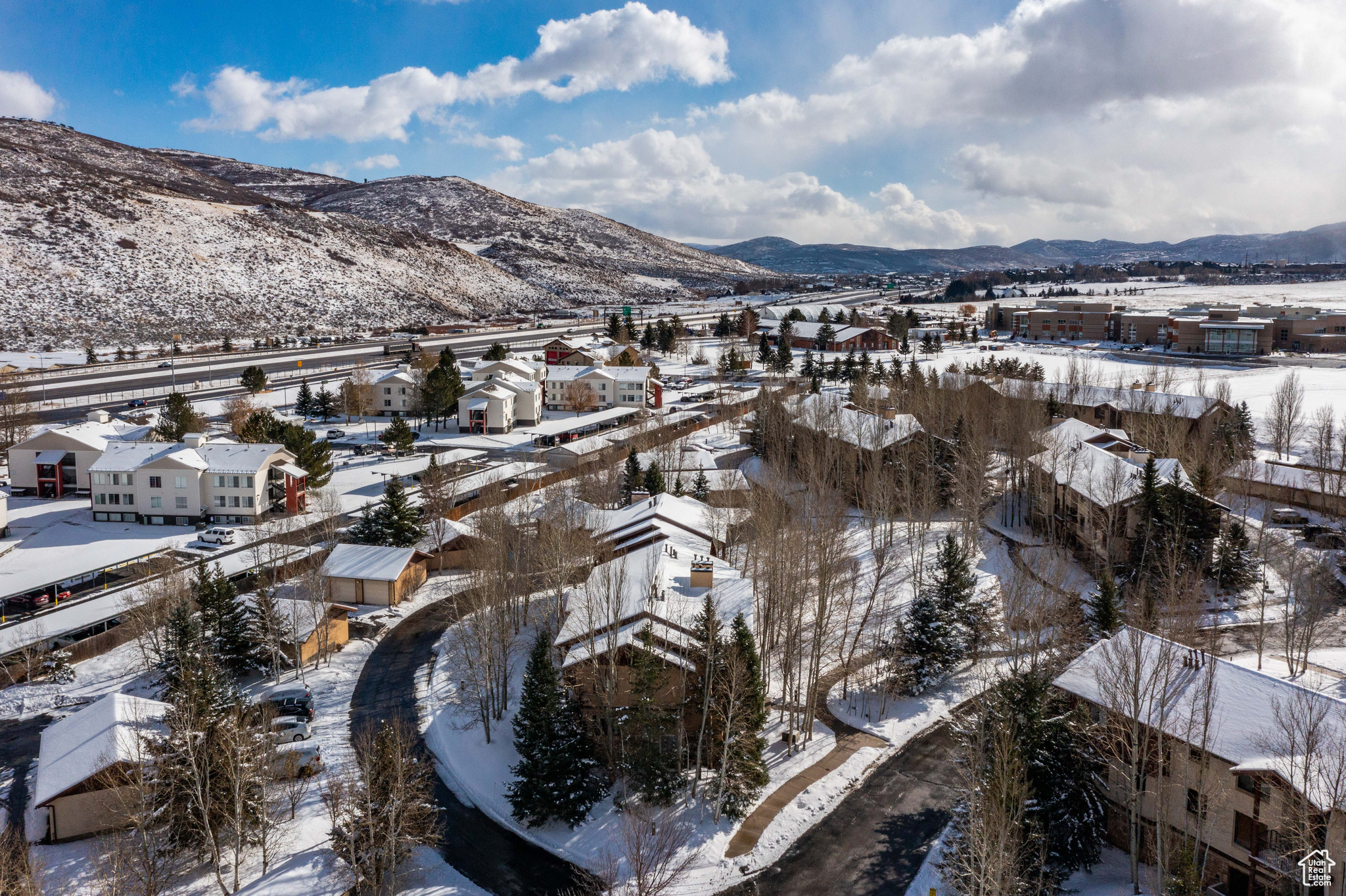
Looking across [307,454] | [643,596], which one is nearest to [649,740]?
[643,596]

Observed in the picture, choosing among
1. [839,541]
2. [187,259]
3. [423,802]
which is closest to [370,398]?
[839,541]

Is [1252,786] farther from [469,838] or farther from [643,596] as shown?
[469,838]

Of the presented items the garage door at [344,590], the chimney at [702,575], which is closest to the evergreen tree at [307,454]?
the garage door at [344,590]

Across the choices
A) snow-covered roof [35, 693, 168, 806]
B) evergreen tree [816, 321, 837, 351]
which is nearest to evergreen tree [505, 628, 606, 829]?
snow-covered roof [35, 693, 168, 806]

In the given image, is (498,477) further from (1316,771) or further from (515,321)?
(515,321)

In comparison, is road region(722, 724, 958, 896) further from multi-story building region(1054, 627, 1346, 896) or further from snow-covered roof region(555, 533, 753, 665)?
snow-covered roof region(555, 533, 753, 665)

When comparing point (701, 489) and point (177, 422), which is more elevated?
point (177, 422)
